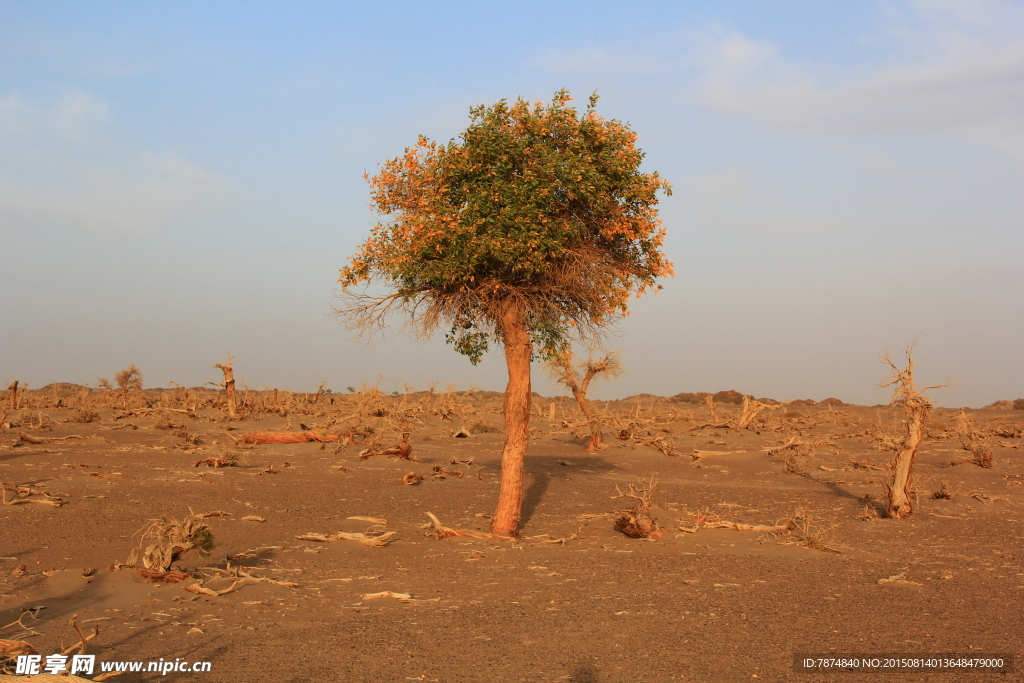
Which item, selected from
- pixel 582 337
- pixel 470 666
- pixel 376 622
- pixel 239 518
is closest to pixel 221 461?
pixel 239 518

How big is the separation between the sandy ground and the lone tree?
2833mm

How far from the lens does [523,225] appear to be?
10.2m

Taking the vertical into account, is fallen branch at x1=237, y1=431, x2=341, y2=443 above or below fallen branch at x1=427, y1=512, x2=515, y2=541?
above

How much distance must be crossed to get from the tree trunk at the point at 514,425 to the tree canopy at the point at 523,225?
293 mm

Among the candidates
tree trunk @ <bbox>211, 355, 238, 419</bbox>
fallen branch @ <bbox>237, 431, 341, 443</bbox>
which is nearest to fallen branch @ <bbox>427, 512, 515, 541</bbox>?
fallen branch @ <bbox>237, 431, 341, 443</bbox>

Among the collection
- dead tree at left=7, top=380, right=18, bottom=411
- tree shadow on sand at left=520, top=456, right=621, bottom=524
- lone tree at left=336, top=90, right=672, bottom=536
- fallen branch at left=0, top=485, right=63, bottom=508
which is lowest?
fallen branch at left=0, top=485, right=63, bottom=508

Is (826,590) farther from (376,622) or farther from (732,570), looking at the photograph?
(376,622)

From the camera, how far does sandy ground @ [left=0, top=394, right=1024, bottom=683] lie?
21.6 ft

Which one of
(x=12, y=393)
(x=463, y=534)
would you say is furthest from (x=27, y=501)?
(x=12, y=393)

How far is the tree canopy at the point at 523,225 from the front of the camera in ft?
34.1

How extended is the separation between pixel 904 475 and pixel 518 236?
826cm

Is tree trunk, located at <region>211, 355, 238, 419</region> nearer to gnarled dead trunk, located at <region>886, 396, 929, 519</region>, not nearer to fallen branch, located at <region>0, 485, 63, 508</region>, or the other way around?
fallen branch, located at <region>0, 485, 63, 508</region>

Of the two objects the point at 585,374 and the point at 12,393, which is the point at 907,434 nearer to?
the point at 585,374

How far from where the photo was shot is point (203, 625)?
287 inches
